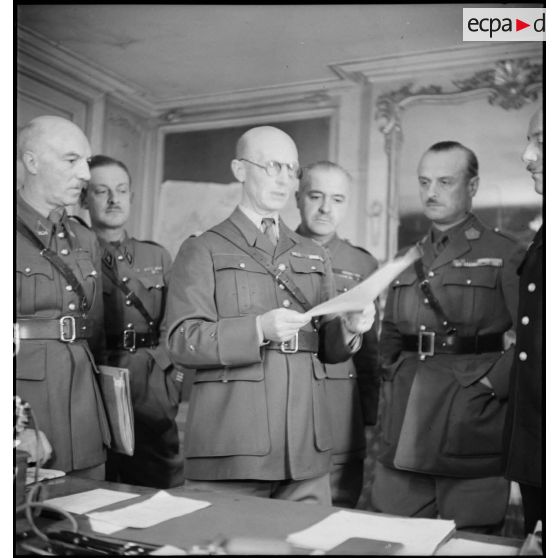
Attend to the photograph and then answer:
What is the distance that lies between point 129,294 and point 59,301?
0.28m

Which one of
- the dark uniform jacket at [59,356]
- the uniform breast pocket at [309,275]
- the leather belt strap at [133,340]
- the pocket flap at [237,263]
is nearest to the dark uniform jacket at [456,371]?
the uniform breast pocket at [309,275]

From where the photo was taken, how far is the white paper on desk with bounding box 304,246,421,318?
84.4 inches

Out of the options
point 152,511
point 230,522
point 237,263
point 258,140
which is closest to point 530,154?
point 258,140

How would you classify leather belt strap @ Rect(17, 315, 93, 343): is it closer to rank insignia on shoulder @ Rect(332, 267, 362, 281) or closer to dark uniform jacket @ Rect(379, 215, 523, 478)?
rank insignia on shoulder @ Rect(332, 267, 362, 281)

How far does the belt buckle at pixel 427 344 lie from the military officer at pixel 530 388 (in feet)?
0.88

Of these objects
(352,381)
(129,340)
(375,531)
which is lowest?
(375,531)

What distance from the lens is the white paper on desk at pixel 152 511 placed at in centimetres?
176

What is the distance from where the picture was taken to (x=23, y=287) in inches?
88.6

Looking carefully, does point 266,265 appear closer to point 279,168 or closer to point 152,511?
point 279,168

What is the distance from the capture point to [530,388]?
6.75 feet

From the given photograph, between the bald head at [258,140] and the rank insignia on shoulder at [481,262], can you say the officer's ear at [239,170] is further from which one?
the rank insignia on shoulder at [481,262]

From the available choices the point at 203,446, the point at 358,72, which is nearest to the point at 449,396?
the point at 203,446

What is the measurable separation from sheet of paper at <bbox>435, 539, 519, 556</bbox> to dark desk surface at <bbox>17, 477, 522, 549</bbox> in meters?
0.04
